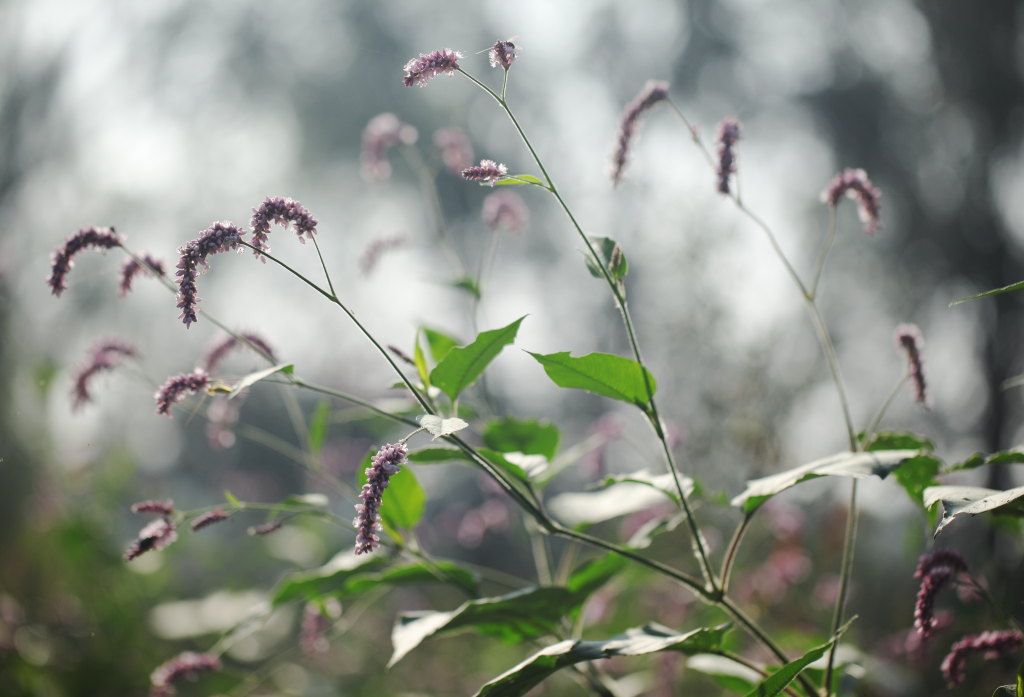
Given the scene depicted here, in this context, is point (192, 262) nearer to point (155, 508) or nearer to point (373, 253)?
point (155, 508)

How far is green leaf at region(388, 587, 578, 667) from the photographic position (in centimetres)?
93

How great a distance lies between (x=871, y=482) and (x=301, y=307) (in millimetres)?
3361

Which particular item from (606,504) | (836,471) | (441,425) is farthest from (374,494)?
(606,504)

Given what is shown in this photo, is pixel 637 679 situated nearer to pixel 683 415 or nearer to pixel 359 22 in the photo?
pixel 683 415

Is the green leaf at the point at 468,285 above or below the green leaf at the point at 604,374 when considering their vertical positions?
above

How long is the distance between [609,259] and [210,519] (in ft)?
2.01

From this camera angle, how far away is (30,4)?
546 cm

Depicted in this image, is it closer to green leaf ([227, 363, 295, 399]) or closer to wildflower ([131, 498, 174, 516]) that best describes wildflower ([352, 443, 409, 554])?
green leaf ([227, 363, 295, 399])

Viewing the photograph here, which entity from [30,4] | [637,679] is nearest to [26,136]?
[30,4]

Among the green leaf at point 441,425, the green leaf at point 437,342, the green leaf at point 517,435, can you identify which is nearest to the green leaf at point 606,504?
the green leaf at point 517,435

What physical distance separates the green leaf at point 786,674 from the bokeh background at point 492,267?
0.89 metres

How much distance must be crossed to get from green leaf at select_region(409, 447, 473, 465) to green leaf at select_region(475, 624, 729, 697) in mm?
245

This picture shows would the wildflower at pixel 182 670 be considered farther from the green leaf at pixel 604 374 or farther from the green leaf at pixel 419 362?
the green leaf at pixel 604 374

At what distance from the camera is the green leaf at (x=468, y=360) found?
2.96 feet
